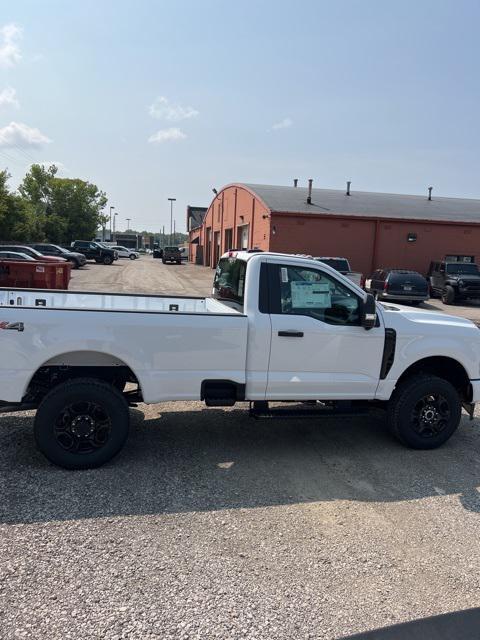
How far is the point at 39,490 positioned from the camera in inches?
159

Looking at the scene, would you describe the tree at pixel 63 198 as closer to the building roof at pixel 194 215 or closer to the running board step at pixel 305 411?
the building roof at pixel 194 215

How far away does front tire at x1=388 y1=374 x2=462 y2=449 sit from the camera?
5145 millimetres

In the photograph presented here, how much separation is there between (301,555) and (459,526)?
1.32 meters

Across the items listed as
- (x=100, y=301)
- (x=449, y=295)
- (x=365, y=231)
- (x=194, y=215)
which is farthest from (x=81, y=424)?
(x=194, y=215)

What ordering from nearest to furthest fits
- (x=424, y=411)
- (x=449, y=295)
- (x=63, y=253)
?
(x=424, y=411) → (x=449, y=295) → (x=63, y=253)

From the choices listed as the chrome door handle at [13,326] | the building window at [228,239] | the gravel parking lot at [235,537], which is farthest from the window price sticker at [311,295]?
the building window at [228,239]

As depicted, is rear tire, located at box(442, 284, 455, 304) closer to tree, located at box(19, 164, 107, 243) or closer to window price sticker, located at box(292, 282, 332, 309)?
window price sticker, located at box(292, 282, 332, 309)

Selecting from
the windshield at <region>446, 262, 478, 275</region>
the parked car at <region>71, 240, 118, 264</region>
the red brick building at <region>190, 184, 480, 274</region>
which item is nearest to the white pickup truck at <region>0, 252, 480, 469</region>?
the windshield at <region>446, 262, 478, 275</region>

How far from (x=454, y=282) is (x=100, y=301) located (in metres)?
20.3

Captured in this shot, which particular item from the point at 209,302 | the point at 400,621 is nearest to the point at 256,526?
the point at 400,621

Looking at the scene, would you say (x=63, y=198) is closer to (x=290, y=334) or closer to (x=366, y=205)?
(x=366, y=205)

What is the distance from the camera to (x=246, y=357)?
4684 mm

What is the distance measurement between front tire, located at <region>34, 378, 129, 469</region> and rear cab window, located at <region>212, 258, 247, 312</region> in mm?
1545

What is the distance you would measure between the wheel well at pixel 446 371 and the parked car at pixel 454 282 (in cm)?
1847
